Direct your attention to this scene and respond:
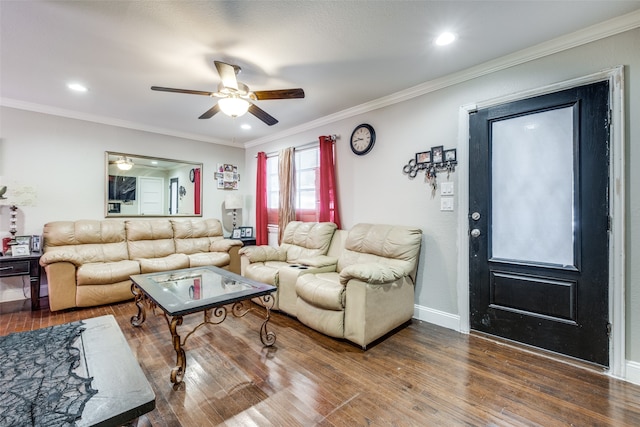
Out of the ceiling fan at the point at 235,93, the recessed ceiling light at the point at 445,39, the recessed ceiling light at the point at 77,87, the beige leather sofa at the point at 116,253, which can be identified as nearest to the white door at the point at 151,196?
the beige leather sofa at the point at 116,253

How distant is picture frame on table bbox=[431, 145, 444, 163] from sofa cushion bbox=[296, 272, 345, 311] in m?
Answer: 1.61

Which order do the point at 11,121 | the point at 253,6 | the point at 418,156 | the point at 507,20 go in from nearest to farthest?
the point at 253,6 → the point at 507,20 → the point at 418,156 → the point at 11,121

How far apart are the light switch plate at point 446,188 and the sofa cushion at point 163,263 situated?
346 cm

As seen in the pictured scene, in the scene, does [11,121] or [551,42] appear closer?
[551,42]

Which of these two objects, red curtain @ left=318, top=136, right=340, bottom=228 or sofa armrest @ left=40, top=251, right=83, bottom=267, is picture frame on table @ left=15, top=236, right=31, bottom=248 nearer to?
sofa armrest @ left=40, top=251, right=83, bottom=267

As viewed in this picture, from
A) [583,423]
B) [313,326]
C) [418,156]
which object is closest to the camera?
[583,423]

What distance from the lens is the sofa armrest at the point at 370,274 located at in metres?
2.29

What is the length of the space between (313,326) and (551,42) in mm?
3112

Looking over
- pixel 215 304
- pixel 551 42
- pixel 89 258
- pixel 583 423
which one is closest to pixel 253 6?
pixel 215 304

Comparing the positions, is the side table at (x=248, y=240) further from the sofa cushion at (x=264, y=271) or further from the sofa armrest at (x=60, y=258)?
the sofa armrest at (x=60, y=258)

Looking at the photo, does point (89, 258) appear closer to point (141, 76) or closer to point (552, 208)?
point (141, 76)

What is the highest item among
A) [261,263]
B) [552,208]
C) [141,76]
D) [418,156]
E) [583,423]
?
[141,76]

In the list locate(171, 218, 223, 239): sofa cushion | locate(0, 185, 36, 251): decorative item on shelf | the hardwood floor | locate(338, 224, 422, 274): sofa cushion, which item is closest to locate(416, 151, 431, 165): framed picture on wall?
locate(338, 224, 422, 274): sofa cushion

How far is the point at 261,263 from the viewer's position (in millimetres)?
3576
